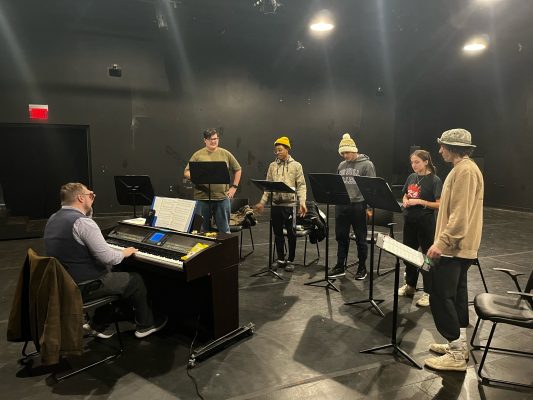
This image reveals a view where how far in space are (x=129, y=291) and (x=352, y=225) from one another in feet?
8.15

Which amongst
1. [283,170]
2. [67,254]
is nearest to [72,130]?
[283,170]

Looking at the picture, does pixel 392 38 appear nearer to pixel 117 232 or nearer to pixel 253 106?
pixel 253 106

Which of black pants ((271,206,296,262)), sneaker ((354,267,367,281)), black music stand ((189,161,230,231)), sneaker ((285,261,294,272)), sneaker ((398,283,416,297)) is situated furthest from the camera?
sneaker ((285,261,294,272))

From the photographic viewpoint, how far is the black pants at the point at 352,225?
4.25 metres

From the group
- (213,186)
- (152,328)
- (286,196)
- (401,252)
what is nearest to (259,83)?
(213,186)

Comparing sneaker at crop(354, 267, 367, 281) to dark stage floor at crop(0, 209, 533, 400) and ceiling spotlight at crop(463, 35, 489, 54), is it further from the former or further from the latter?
ceiling spotlight at crop(463, 35, 489, 54)

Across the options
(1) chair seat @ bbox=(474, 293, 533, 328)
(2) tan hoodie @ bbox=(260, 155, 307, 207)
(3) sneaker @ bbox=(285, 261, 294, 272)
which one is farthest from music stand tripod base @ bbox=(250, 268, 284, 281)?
(1) chair seat @ bbox=(474, 293, 533, 328)

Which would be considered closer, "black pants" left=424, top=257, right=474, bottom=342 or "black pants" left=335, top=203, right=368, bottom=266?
"black pants" left=424, top=257, right=474, bottom=342

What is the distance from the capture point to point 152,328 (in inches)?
120

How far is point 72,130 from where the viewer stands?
768cm

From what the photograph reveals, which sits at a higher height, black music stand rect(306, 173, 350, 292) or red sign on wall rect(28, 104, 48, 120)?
red sign on wall rect(28, 104, 48, 120)

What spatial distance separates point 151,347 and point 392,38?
7.55 meters

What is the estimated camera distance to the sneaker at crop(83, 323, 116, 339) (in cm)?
302

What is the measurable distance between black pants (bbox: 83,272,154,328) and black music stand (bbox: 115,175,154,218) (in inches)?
64.9
